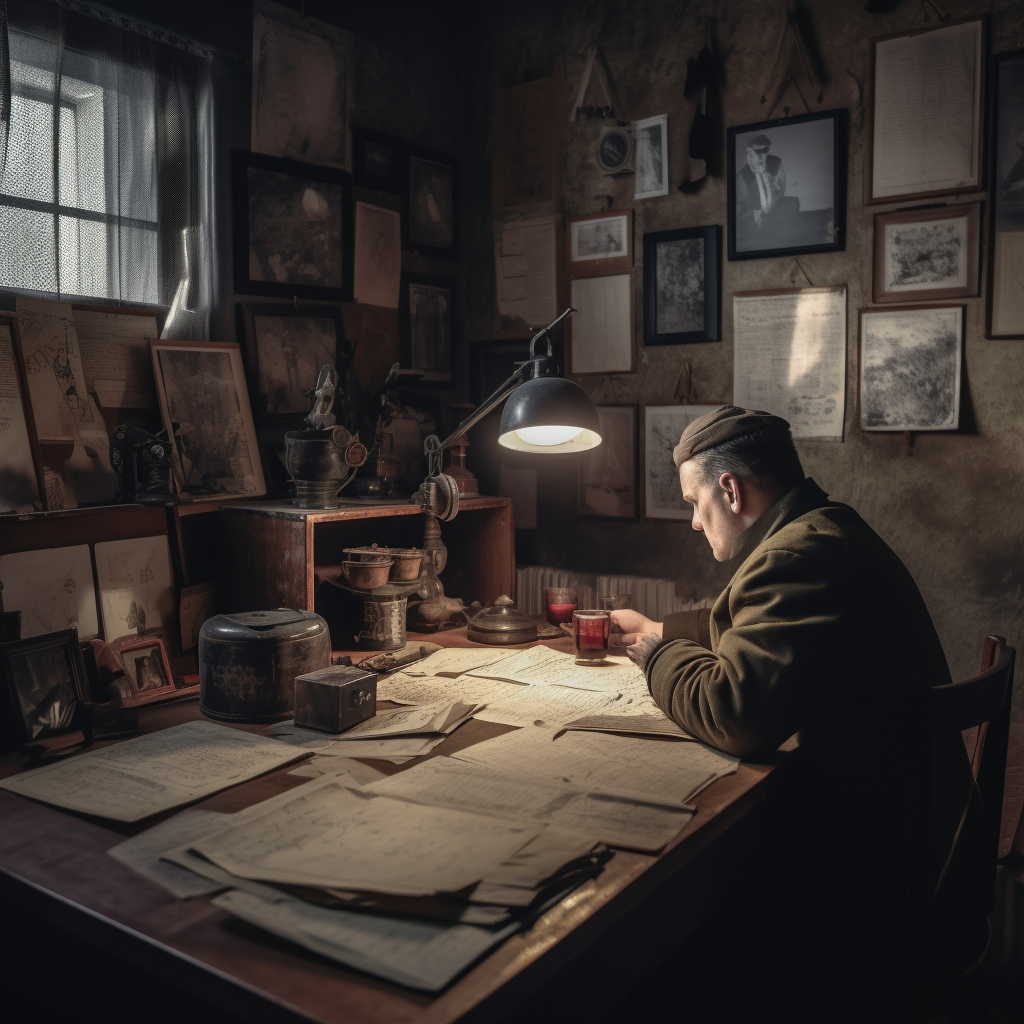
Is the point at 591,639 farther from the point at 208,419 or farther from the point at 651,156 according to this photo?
the point at 651,156

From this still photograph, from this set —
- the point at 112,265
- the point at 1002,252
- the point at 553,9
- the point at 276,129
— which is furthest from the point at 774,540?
the point at 553,9

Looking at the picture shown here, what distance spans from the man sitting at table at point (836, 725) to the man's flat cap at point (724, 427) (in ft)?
0.76

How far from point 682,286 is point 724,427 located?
1.32 metres

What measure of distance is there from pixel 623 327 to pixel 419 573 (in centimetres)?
120

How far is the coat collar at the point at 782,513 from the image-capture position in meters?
1.76

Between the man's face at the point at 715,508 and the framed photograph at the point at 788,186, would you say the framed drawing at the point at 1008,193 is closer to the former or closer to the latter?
the framed photograph at the point at 788,186

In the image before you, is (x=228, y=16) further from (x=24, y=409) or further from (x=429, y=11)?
(x=24, y=409)

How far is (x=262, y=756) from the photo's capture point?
1548 millimetres

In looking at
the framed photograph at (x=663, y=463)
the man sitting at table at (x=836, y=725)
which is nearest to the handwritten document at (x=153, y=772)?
the man sitting at table at (x=836, y=725)

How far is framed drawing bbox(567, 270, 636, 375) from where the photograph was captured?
316 centimetres

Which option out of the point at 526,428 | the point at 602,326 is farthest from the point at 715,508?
the point at 602,326

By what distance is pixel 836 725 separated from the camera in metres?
1.52

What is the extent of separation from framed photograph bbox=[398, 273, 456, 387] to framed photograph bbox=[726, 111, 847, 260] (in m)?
1.07

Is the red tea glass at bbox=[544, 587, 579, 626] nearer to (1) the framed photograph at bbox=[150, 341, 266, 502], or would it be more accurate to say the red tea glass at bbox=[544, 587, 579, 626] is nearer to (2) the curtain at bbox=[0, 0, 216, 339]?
(1) the framed photograph at bbox=[150, 341, 266, 502]
